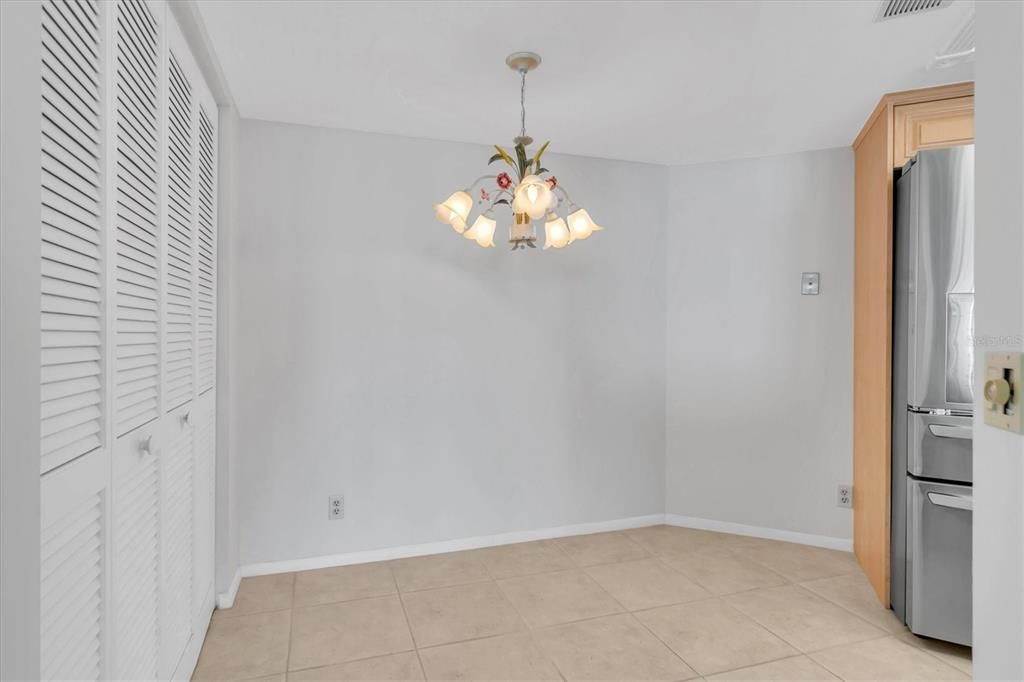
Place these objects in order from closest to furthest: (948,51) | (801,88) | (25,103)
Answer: (25,103) < (948,51) < (801,88)

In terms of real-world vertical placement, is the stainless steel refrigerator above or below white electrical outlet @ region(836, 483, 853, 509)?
above

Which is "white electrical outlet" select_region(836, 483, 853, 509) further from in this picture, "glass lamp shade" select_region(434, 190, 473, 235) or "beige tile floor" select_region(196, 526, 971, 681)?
"glass lamp shade" select_region(434, 190, 473, 235)

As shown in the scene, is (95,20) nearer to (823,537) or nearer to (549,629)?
(549,629)

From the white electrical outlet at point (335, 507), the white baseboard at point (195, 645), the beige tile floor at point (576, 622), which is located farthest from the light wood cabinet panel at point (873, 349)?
the white baseboard at point (195, 645)

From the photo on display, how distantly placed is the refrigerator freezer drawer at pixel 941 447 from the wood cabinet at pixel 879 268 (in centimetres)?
31

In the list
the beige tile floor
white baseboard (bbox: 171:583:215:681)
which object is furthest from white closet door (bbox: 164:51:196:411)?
the beige tile floor

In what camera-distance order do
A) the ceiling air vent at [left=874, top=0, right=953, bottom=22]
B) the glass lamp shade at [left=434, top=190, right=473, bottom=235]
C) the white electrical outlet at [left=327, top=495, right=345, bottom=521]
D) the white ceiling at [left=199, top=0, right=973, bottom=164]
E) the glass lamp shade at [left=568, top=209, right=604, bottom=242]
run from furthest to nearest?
the white electrical outlet at [left=327, top=495, right=345, bottom=521], the glass lamp shade at [left=568, top=209, right=604, bottom=242], the glass lamp shade at [left=434, top=190, right=473, bottom=235], the white ceiling at [left=199, top=0, right=973, bottom=164], the ceiling air vent at [left=874, top=0, right=953, bottom=22]

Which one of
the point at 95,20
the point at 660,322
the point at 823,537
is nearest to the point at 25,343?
the point at 95,20

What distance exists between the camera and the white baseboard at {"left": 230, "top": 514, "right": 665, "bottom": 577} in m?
2.99

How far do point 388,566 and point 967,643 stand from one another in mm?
2493

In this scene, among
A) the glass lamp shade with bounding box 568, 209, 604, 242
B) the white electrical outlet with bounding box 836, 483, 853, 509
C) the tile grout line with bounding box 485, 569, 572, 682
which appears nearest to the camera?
the tile grout line with bounding box 485, 569, 572, 682

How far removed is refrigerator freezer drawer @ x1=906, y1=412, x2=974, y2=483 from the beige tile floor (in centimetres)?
67

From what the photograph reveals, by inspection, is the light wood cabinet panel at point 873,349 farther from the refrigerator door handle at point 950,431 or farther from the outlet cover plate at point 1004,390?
the outlet cover plate at point 1004,390

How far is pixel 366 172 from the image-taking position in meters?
3.15
